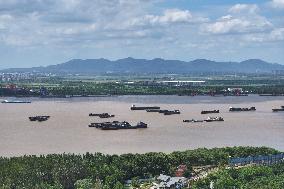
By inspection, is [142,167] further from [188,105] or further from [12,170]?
[188,105]

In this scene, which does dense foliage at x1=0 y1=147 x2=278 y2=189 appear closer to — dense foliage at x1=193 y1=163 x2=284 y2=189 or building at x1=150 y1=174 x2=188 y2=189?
building at x1=150 y1=174 x2=188 y2=189

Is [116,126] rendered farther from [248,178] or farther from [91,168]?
[248,178]

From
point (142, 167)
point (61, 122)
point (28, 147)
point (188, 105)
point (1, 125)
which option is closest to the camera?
point (142, 167)

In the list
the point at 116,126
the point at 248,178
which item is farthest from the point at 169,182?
the point at 116,126

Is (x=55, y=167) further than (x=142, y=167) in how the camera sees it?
No

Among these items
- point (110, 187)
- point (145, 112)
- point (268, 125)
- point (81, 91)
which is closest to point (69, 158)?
point (110, 187)

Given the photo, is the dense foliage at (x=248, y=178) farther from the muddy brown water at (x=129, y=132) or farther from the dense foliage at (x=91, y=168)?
the muddy brown water at (x=129, y=132)
